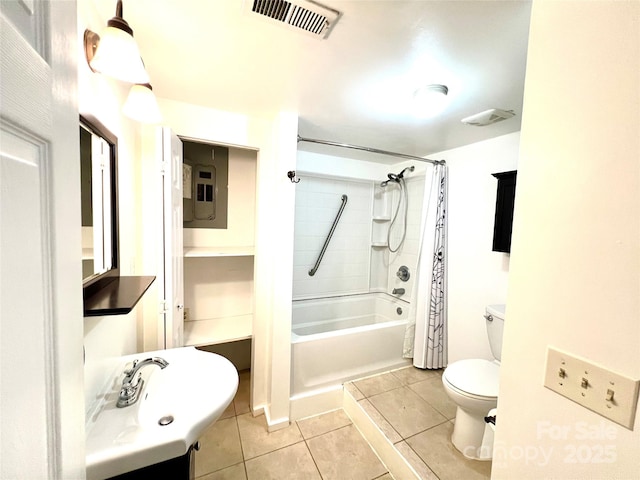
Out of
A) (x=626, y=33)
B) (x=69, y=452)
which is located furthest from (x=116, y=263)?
(x=626, y=33)

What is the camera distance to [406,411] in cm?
193

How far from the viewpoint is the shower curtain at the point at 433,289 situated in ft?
8.04

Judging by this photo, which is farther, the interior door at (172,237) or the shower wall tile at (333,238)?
the shower wall tile at (333,238)

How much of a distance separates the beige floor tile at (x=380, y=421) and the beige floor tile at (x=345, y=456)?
171 mm

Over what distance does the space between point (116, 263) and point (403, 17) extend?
64.8 inches

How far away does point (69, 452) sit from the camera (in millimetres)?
480

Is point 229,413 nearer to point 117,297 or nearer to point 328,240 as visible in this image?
point 117,297

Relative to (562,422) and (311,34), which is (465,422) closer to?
(562,422)

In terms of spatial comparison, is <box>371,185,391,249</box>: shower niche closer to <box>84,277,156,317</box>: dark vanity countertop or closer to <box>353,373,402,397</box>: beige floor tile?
<box>353,373,402,397</box>: beige floor tile

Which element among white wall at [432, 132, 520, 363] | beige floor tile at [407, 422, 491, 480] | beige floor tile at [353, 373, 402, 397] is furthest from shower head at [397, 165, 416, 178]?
beige floor tile at [407, 422, 491, 480]

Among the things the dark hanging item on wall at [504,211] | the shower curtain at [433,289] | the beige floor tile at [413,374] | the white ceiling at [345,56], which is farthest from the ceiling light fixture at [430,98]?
the beige floor tile at [413,374]

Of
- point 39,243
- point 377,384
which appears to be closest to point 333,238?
point 377,384

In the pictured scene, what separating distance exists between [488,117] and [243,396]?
2901mm

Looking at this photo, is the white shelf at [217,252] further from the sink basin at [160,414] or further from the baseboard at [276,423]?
the baseboard at [276,423]
